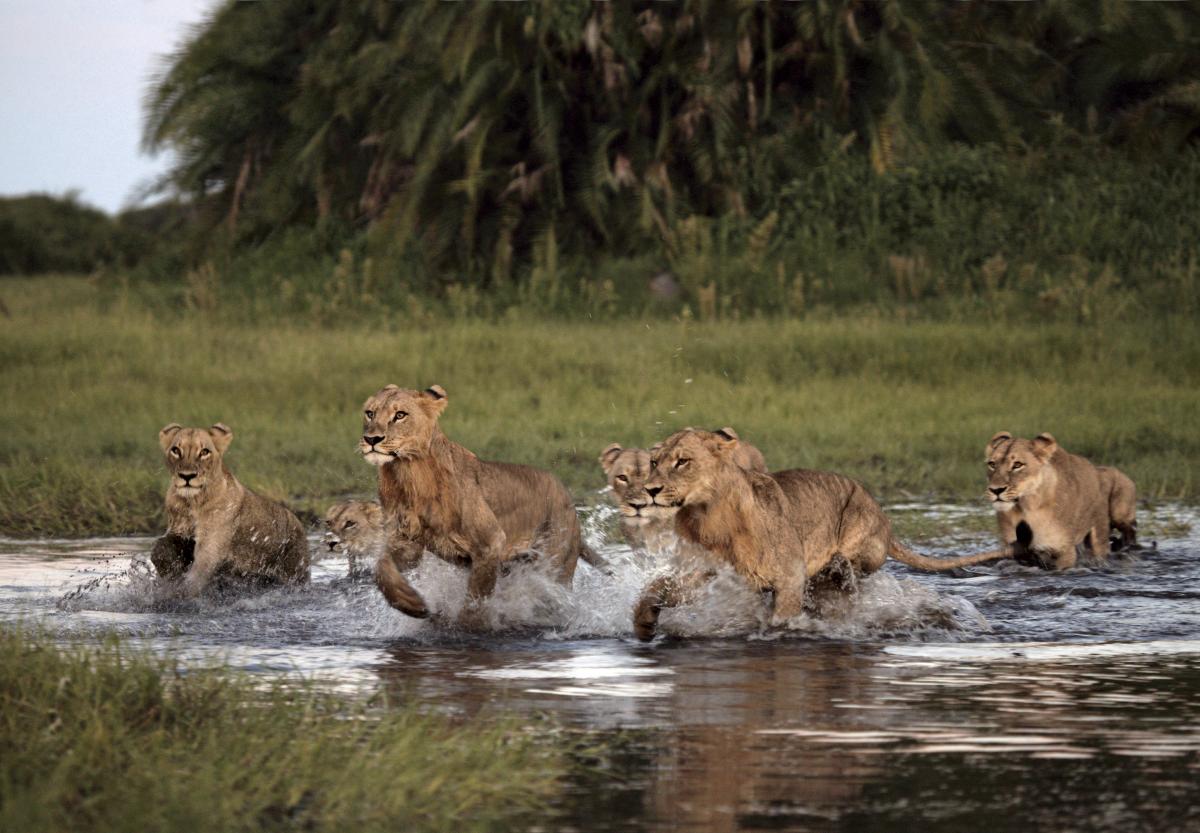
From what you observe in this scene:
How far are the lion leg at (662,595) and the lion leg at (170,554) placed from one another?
2.52m

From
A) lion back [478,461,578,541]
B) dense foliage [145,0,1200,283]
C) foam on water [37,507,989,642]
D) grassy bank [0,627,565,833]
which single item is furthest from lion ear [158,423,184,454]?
dense foliage [145,0,1200,283]

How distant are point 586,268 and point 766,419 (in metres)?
5.45

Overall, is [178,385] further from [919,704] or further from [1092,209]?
[919,704]

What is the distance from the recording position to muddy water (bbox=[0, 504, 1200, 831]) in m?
5.32

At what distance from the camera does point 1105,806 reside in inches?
206

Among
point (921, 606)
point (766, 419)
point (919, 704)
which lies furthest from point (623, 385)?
point (919, 704)

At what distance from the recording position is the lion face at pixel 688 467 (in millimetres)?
7738

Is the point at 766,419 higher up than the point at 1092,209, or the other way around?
the point at 1092,209

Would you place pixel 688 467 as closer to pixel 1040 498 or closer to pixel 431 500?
pixel 431 500

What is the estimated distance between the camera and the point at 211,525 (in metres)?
9.50

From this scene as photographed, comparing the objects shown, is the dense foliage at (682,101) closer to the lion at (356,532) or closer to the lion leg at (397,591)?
the lion at (356,532)

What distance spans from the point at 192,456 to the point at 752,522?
283cm

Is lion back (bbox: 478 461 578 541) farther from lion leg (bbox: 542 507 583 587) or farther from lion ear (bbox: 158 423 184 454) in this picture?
lion ear (bbox: 158 423 184 454)

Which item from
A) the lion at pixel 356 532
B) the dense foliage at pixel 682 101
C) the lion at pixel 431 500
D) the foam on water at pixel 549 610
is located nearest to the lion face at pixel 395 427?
the lion at pixel 431 500
